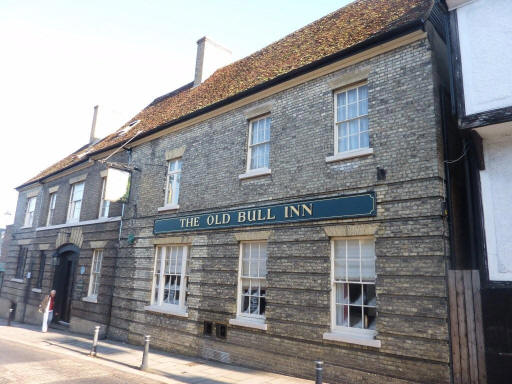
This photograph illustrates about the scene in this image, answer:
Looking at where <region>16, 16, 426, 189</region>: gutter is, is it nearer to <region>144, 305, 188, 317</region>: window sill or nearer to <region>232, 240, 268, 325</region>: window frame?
<region>232, 240, 268, 325</region>: window frame

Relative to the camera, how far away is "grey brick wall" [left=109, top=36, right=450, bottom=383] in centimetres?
707

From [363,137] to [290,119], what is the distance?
7.48 feet

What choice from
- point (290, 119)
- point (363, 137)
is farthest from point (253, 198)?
point (363, 137)

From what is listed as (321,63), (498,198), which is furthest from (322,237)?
(321,63)

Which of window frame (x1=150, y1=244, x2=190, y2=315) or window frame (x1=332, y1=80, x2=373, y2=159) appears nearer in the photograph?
window frame (x1=332, y1=80, x2=373, y2=159)

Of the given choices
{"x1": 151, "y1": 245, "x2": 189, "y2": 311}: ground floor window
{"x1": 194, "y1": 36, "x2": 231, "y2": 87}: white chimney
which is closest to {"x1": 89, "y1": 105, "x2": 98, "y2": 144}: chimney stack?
{"x1": 194, "y1": 36, "x2": 231, "y2": 87}: white chimney

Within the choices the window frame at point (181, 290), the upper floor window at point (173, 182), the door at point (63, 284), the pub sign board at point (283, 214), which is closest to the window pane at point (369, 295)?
the pub sign board at point (283, 214)

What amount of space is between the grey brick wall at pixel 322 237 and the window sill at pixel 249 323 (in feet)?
0.64

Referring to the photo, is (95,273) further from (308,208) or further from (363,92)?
(363,92)

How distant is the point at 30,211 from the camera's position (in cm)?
2412

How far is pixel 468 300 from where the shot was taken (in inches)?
262

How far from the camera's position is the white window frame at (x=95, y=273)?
16375 mm

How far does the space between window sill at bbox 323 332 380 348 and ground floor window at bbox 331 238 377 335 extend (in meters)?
0.13

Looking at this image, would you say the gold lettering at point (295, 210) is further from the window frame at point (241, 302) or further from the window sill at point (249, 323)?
the window sill at point (249, 323)
